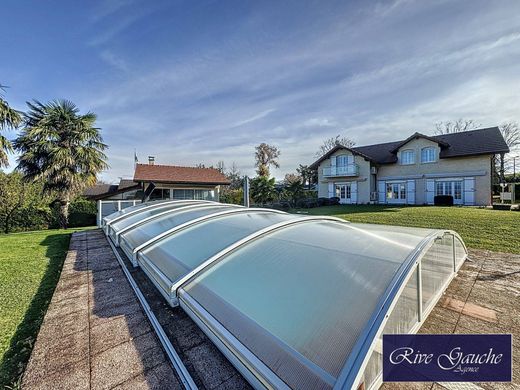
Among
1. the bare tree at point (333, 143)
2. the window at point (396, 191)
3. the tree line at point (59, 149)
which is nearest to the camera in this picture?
the tree line at point (59, 149)

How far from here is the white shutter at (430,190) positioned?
18.8 meters

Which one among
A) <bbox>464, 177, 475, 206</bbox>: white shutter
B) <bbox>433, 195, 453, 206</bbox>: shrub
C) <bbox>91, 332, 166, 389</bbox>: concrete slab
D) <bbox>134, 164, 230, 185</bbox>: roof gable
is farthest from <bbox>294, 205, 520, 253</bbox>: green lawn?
<bbox>134, 164, 230, 185</bbox>: roof gable

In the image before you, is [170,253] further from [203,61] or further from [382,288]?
[203,61]

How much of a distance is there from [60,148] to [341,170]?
69.6 ft

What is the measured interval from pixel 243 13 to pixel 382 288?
893cm

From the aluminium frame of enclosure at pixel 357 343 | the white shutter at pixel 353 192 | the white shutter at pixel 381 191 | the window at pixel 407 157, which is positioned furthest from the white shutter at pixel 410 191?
the aluminium frame of enclosure at pixel 357 343

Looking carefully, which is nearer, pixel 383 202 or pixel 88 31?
pixel 88 31

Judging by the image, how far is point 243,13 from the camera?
295 inches

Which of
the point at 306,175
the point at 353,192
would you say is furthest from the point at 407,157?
the point at 306,175

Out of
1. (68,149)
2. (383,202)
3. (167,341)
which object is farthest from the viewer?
(383,202)

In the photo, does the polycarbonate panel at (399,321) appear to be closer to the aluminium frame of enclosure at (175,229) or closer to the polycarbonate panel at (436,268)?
the polycarbonate panel at (436,268)

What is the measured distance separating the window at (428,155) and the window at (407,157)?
0.72 m

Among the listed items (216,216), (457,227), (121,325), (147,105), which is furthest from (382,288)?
(147,105)

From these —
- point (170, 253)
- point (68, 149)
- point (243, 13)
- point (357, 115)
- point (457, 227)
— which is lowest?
point (457, 227)
